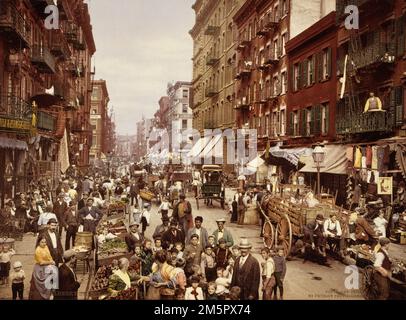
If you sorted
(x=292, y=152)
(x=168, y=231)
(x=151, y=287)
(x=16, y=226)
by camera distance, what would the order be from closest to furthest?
(x=151, y=287) → (x=168, y=231) → (x=16, y=226) → (x=292, y=152)

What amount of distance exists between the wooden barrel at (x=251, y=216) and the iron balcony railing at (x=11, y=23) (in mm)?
12678

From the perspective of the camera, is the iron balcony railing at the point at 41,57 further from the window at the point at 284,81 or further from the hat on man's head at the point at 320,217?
the hat on man's head at the point at 320,217

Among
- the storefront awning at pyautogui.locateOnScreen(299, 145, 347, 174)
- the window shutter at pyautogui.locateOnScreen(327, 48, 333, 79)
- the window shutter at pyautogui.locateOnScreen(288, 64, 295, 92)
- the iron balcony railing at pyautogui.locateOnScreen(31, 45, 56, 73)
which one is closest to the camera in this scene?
the storefront awning at pyautogui.locateOnScreen(299, 145, 347, 174)

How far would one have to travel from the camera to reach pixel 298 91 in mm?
29438

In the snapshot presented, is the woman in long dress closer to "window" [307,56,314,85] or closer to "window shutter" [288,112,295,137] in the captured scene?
"window" [307,56,314,85]

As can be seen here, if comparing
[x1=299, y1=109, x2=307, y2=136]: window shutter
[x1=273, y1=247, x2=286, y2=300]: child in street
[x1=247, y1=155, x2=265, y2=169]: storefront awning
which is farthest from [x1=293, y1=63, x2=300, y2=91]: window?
[x1=273, y1=247, x2=286, y2=300]: child in street

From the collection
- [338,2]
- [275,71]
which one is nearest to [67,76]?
[275,71]

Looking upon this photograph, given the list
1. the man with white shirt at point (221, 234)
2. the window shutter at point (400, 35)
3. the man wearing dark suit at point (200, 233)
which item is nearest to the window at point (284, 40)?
the window shutter at point (400, 35)

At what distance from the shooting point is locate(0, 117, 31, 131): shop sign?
53.3ft

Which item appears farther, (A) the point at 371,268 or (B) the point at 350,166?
(B) the point at 350,166

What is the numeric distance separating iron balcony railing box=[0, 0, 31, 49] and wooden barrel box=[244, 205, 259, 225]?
499 inches

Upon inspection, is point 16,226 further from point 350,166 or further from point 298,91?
point 298,91

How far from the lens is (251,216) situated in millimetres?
20375

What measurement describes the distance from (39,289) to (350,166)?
15.7 m
